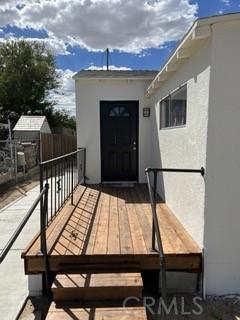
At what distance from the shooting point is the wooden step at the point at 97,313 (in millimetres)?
2620

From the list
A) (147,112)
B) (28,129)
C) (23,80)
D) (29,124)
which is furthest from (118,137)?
(23,80)

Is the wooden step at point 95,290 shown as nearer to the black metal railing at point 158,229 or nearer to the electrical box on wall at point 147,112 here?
the black metal railing at point 158,229

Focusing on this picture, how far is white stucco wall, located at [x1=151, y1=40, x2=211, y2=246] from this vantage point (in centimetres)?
321

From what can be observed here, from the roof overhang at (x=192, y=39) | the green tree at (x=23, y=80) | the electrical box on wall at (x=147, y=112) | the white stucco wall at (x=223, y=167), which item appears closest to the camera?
the roof overhang at (x=192, y=39)

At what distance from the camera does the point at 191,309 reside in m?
2.98

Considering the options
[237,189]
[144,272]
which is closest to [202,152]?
[237,189]

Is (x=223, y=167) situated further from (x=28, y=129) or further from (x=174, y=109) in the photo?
(x=28, y=129)

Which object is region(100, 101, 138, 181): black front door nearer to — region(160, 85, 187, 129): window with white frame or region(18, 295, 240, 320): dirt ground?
region(160, 85, 187, 129): window with white frame

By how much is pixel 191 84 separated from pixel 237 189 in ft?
4.42

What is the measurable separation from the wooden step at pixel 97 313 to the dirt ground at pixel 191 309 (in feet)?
0.84

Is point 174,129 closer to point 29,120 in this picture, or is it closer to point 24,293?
point 24,293

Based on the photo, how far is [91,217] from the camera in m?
4.62

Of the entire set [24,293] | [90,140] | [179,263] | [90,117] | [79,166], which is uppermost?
[90,117]

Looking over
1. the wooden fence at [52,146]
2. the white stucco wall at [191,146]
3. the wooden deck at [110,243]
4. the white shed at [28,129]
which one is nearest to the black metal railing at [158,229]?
the wooden deck at [110,243]
